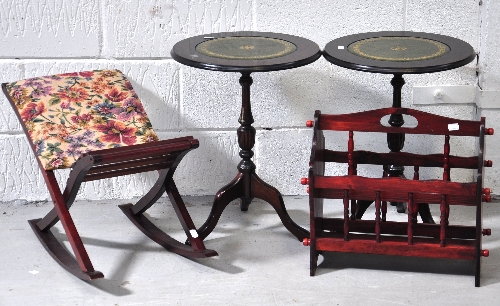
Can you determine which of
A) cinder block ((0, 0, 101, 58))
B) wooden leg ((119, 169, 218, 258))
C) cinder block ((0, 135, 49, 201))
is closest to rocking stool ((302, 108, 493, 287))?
wooden leg ((119, 169, 218, 258))

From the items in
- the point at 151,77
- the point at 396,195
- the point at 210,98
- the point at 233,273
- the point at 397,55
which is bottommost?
the point at 233,273

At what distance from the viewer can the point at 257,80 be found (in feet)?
13.1

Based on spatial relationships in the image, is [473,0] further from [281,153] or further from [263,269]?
[263,269]

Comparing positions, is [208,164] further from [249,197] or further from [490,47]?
[490,47]

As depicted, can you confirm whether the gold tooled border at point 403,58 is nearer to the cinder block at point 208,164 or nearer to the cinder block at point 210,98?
the cinder block at point 210,98

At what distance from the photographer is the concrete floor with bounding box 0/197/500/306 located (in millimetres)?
3145

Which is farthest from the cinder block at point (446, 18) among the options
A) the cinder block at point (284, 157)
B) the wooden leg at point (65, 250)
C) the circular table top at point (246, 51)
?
the wooden leg at point (65, 250)

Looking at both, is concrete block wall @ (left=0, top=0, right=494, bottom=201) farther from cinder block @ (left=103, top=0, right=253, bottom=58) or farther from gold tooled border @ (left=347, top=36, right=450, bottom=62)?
gold tooled border @ (left=347, top=36, right=450, bottom=62)

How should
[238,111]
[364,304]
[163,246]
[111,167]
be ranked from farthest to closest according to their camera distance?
[238,111] < [163,246] < [111,167] < [364,304]

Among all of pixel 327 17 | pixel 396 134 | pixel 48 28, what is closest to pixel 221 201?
pixel 396 134

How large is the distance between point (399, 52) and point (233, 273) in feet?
3.62

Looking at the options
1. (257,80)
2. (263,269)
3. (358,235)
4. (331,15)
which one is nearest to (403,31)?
(331,15)

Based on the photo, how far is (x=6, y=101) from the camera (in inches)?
157

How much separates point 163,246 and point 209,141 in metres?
0.71
